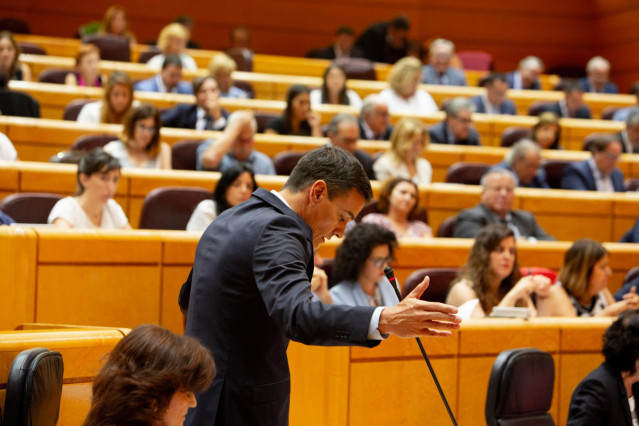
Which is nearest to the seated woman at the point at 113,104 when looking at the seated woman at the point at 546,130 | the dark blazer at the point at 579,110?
the seated woman at the point at 546,130

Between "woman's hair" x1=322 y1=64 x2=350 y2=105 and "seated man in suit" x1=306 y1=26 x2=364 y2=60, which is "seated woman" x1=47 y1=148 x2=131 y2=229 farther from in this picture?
"seated man in suit" x1=306 y1=26 x2=364 y2=60

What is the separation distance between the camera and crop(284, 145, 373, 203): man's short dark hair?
4.27 feet

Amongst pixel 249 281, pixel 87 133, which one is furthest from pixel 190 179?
pixel 249 281

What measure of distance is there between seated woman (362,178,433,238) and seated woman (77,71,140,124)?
4.52ft

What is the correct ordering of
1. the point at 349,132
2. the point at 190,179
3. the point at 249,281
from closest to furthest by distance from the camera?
the point at 249,281 < the point at 190,179 < the point at 349,132

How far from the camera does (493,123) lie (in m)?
5.54

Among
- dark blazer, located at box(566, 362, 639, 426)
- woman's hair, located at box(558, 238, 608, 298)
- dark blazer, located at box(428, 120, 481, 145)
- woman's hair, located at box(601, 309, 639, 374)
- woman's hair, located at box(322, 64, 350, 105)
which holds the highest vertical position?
woman's hair, located at box(322, 64, 350, 105)

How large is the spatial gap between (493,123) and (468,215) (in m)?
2.08

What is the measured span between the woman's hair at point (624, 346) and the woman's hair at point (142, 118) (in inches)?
88.9

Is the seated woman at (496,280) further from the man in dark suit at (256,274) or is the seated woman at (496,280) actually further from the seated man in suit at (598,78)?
the seated man in suit at (598,78)

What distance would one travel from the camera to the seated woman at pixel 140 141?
3771 mm

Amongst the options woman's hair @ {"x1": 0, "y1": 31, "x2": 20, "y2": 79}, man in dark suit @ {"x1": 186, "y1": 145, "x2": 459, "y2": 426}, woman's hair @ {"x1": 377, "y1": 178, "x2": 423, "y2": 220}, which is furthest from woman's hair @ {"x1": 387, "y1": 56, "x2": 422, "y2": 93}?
man in dark suit @ {"x1": 186, "y1": 145, "x2": 459, "y2": 426}

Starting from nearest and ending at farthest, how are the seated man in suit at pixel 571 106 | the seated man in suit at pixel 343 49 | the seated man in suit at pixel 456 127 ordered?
the seated man in suit at pixel 456 127, the seated man in suit at pixel 571 106, the seated man in suit at pixel 343 49

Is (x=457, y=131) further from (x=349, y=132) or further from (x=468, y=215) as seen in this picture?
(x=468, y=215)
